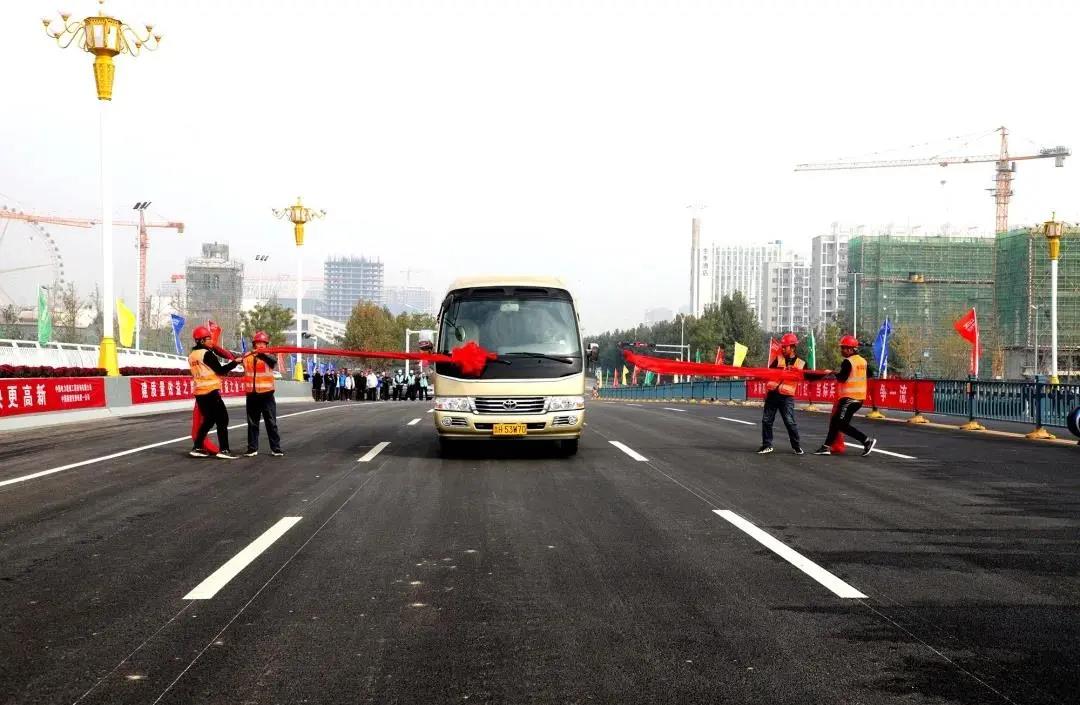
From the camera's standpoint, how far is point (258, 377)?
1346 centimetres

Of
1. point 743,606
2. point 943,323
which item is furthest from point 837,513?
point 943,323

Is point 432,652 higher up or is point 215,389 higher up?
point 215,389

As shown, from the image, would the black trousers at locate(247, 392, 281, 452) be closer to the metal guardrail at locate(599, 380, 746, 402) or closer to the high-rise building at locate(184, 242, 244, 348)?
the metal guardrail at locate(599, 380, 746, 402)

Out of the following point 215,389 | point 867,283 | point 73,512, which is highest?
point 867,283

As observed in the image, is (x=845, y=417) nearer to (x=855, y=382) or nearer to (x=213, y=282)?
(x=855, y=382)

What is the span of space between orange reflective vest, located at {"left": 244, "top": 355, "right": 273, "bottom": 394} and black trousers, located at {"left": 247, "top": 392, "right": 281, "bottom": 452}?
87 millimetres

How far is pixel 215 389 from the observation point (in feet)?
43.6

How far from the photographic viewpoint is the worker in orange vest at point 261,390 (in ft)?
43.4

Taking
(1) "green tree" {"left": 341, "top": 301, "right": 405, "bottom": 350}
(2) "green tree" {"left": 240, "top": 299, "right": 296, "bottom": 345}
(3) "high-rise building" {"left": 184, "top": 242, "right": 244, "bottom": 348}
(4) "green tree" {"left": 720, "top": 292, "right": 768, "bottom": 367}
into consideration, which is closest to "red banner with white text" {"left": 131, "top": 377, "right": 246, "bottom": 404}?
A: (2) "green tree" {"left": 240, "top": 299, "right": 296, "bottom": 345}

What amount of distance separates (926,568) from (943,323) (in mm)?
87111

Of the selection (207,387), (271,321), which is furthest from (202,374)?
(271,321)

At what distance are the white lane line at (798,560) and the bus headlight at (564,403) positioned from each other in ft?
14.4

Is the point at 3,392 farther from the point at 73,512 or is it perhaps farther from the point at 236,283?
the point at 236,283

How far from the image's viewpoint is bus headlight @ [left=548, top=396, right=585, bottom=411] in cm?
1255
